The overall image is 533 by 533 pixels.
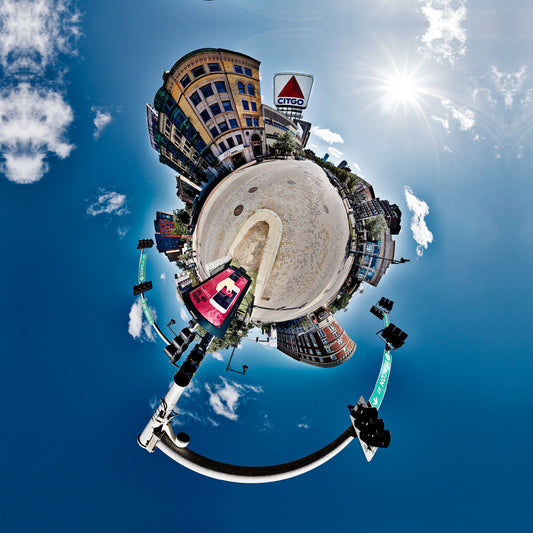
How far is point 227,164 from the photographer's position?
1227 cm

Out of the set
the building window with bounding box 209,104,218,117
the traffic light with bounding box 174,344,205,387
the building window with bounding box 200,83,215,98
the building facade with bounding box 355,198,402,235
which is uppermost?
the building facade with bounding box 355,198,402,235

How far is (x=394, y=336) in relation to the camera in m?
8.26

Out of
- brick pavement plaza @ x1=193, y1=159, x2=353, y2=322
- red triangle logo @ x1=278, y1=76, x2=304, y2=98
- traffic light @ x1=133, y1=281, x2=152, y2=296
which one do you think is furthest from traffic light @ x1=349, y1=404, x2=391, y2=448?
red triangle logo @ x1=278, y1=76, x2=304, y2=98

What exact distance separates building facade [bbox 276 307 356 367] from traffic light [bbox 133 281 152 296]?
1024 centimetres

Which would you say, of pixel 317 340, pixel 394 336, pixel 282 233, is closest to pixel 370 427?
pixel 394 336

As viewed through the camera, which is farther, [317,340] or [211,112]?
[211,112]

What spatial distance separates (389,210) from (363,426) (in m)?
19.1

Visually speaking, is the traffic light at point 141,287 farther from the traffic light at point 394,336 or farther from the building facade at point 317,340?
the traffic light at point 394,336

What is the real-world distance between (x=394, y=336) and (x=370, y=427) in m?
4.54

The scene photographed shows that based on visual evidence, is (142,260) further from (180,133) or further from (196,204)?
(180,133)

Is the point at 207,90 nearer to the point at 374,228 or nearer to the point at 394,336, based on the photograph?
the point at 374,228

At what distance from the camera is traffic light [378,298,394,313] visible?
11345mm

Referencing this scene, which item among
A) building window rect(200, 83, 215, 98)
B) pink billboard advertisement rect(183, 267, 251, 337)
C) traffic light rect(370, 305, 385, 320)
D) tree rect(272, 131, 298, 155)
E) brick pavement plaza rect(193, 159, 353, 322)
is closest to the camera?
pink billboard advertisement rect(183, 267, 251, 337)

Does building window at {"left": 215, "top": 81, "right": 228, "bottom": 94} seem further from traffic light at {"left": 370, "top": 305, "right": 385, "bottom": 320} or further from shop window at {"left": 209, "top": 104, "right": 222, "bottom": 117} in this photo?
traffic light at {"left": 370, "top": 305, "right": 385, "bottom": 320}
